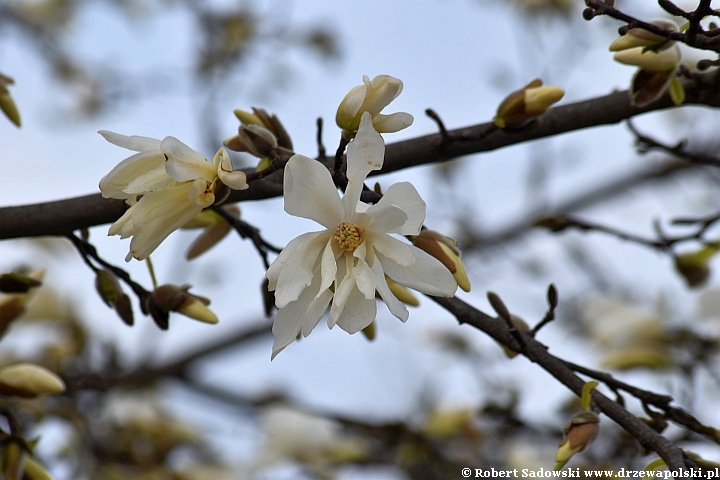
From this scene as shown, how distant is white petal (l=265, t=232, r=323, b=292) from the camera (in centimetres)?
81

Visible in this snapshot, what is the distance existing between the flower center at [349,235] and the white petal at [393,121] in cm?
13

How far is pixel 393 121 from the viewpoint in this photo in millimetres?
898

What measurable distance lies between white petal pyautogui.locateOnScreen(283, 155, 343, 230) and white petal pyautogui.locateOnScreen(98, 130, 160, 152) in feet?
0.60

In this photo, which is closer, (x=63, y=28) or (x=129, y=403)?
(x=129, y=403)

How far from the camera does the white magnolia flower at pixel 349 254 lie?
814mm

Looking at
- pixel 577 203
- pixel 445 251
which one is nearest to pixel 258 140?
pixel 445 251

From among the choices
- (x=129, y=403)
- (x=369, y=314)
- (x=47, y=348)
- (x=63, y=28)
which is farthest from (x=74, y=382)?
(x=63, y=28)

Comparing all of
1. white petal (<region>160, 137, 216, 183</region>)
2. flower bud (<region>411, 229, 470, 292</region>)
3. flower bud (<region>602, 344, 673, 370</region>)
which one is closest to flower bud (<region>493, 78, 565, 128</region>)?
flower bud (<region>411, 229, 470, 292</region>)

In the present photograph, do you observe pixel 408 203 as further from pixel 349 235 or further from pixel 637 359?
pixel 637 359

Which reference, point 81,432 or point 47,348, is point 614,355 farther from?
point 47,348

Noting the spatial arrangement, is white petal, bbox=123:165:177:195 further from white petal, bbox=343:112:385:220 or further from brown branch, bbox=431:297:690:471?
brown branch, bbox=431:297:690:471

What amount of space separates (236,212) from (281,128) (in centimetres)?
21

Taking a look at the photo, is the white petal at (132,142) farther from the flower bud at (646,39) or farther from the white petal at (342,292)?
the flower bud at (646,39)

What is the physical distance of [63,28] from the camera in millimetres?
4078
